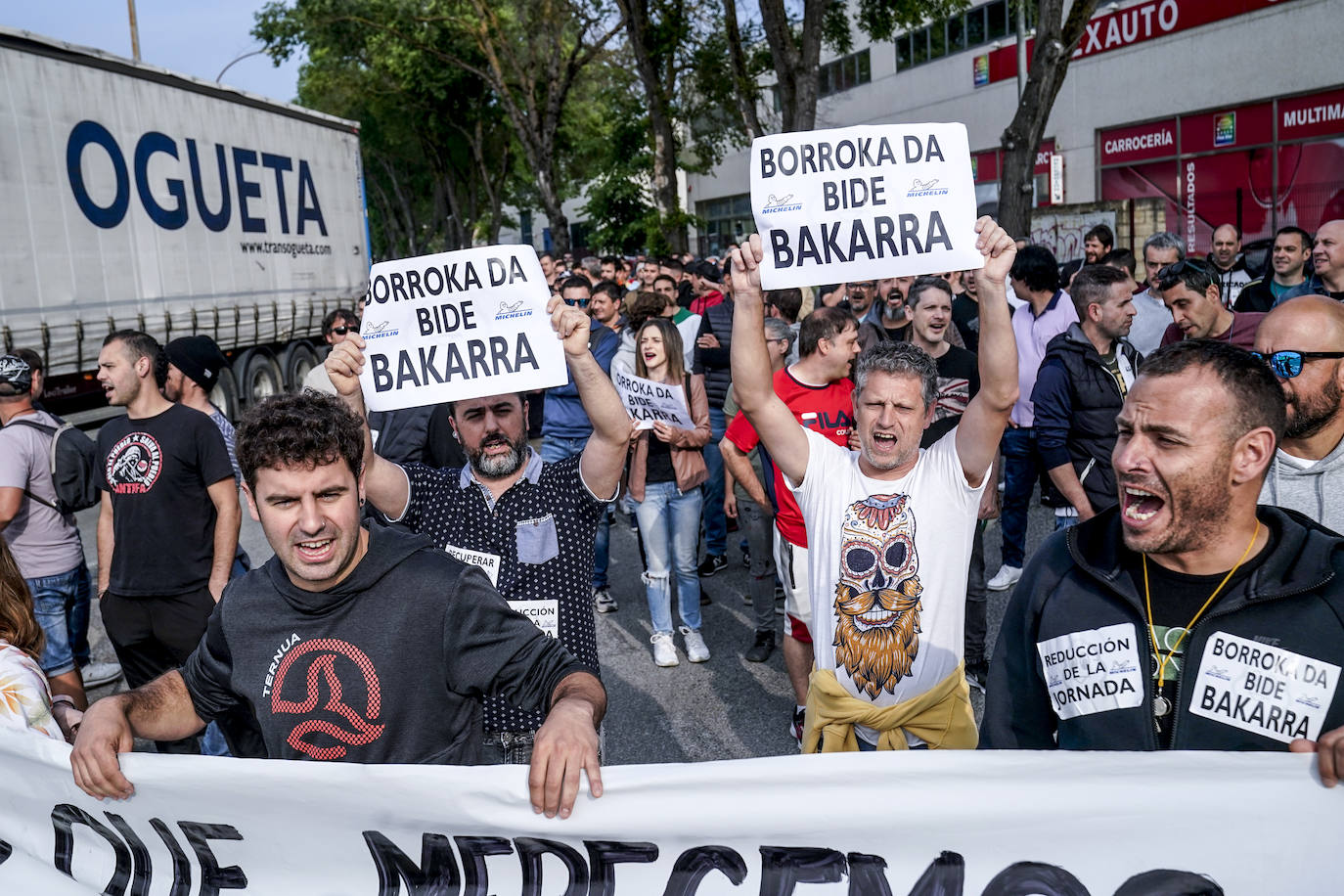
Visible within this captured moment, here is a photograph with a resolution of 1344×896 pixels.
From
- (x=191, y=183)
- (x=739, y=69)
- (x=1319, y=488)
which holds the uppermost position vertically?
(x=739, y=69)

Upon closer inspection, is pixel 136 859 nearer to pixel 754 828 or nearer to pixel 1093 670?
pixel 754 828

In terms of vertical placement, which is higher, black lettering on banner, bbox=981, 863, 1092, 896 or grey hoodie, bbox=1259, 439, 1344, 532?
grey hoodie, bbox=1259, 439, 1344, 532

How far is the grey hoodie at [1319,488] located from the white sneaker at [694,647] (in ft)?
13.0

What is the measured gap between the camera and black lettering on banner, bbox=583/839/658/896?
2355mm

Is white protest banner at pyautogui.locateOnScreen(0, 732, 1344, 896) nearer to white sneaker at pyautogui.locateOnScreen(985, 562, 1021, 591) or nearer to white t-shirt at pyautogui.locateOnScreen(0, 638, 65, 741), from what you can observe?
white t-shirt at pyautogui.locateOnScreen(0, 638, 65, 741)

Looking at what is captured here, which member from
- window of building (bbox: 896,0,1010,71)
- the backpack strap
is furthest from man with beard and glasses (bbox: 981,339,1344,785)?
window of building (bbox: 896,0,1010,71)

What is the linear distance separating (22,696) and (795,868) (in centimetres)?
197

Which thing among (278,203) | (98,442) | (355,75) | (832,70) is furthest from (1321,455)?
(832,70)

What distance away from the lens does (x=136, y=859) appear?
105 inches

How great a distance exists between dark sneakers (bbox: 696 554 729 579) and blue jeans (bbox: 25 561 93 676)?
4.07 meters

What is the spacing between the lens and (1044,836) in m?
2.23

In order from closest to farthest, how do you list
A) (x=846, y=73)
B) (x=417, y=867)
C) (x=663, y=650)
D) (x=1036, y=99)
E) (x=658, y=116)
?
(x=417, y=867) → (x=663, y=650) → (x=1036, y=99) → (x=658, y=116) → (x=846, y=73)

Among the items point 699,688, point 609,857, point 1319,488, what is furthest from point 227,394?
point 1319,488

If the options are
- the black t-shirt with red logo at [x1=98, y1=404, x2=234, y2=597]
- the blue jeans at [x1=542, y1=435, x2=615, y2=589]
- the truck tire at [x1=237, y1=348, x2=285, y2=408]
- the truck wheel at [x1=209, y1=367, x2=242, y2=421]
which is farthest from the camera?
the truck tire at [x1=237, y1=348, x2=285, y2=408]
